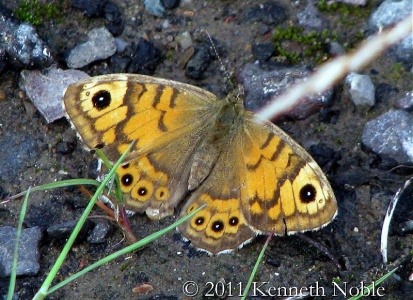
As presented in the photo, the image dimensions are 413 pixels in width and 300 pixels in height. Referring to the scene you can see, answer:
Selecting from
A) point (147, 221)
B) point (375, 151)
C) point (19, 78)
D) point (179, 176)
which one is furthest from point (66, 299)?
point (375, 151)

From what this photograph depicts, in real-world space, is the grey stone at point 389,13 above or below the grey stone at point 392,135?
above

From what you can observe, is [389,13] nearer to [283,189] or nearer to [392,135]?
[392,135]

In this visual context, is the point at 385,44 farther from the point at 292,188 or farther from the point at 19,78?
the point at 19,78

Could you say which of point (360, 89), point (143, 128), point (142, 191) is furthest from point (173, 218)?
point (360, 89)

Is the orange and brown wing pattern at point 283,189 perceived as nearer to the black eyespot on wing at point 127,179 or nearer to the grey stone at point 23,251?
the black eyespot on wing at point 127,179

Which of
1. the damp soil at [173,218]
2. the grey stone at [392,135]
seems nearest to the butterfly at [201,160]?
the damp soil at [173,218]

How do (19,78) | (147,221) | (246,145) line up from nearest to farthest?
(246,145)
(147,221)
(19,78)
